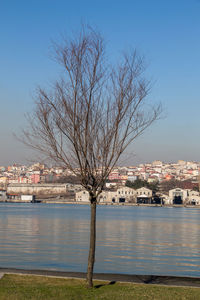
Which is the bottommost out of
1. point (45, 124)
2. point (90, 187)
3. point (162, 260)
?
point (162, 260)

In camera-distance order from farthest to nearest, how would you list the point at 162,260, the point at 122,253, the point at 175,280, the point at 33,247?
the point at 33,247 → the point at 122,253 → the point at 162,260 → the point at 175,280

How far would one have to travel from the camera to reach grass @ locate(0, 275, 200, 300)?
9.27m

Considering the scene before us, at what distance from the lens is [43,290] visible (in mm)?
9719

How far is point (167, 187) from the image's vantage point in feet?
648

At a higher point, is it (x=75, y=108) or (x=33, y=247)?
(x=75, y=108)

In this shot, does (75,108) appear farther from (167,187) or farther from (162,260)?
(167,187)

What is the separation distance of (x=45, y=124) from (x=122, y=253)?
618 inches

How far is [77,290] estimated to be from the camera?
9.95 metres

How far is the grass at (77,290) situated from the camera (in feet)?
30.4

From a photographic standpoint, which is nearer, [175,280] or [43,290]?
[43,290]

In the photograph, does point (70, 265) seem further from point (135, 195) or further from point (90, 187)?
point (135, 195)

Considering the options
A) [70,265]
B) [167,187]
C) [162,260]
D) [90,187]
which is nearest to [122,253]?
[162,260]

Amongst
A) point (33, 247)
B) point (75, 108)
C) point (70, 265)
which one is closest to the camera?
point (75, 108)

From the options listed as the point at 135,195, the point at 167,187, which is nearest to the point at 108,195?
the point at 135,195
